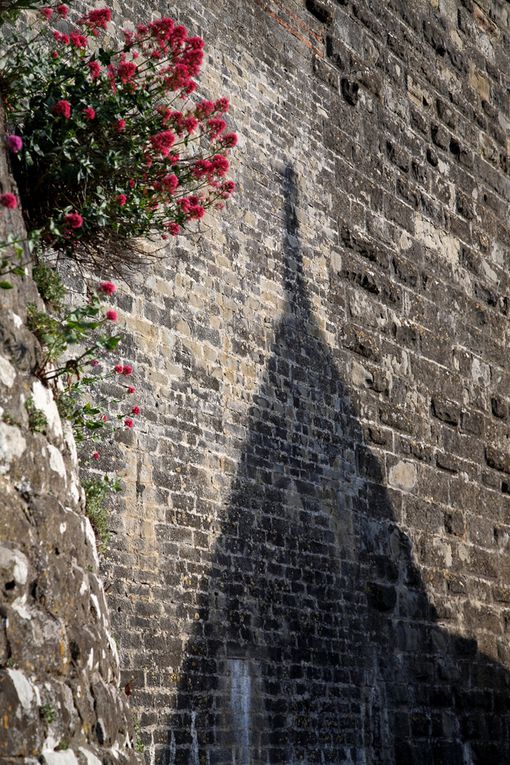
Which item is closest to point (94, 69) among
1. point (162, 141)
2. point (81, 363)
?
point (162, 141)

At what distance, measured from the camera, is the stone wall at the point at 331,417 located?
6227mm

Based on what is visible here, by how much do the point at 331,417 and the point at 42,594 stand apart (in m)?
4.31

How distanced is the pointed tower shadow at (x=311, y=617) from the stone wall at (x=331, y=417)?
0.02 meters

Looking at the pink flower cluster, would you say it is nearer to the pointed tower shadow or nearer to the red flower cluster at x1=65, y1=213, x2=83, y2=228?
the red flower cluster at x1=65, y1=213, x2=83, y2=228

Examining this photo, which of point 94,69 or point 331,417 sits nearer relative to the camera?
point 94,69

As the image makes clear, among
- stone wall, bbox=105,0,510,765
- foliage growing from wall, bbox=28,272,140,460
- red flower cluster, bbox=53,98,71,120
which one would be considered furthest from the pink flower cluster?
stone wall, bbox=105,0,510,765

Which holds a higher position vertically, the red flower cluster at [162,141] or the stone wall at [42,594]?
the red flower cluster at [162,141]

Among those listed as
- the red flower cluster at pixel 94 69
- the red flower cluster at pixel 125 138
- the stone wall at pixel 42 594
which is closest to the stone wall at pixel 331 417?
the red flower cluster at pixel 125 138

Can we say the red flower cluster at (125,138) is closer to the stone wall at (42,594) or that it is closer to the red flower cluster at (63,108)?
the red flower cluster at (63,108)

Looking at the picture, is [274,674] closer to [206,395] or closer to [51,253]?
[206,395]

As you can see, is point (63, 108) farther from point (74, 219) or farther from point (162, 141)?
point (74, 219)

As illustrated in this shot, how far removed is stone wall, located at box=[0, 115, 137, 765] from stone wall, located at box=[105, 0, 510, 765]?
183 centimetres

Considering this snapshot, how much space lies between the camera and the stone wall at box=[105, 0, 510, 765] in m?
6.23

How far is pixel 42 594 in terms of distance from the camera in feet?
11.4
